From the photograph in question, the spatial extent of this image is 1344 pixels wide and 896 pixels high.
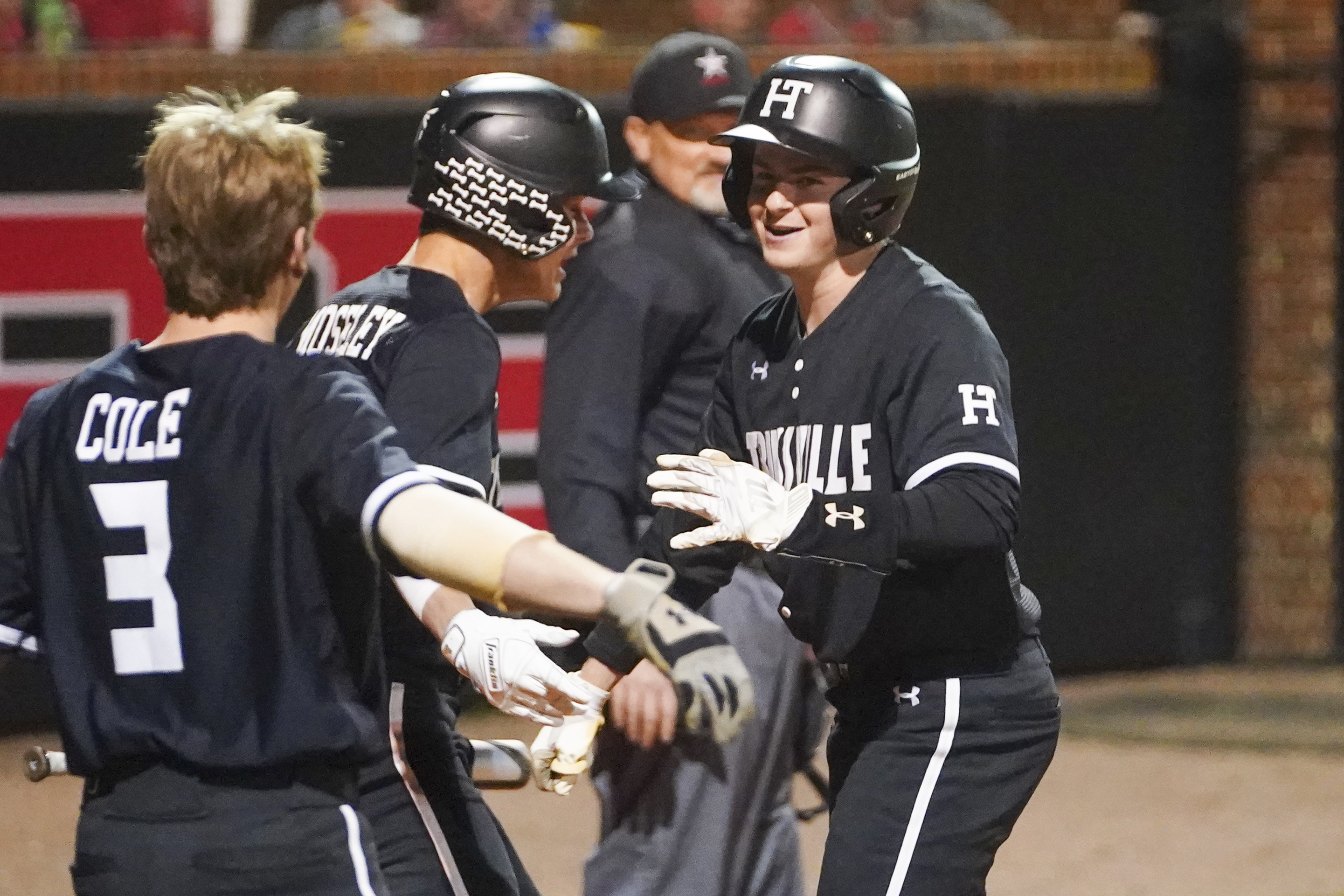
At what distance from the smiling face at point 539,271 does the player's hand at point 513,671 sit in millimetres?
770

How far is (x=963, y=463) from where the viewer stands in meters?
3.03

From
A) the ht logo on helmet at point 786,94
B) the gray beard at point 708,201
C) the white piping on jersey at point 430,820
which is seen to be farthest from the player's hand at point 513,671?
the gray beard at point 708,201

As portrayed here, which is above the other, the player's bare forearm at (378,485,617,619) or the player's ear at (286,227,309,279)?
the player's ear at (286,227,309,279)

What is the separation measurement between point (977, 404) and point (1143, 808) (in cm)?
397

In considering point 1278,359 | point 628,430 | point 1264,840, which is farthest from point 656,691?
point 1278,359

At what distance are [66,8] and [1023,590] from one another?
5.76m

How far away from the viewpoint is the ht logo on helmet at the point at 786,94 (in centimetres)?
336

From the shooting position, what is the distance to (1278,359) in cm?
895

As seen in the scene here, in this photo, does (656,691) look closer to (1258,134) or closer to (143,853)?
(143,853)

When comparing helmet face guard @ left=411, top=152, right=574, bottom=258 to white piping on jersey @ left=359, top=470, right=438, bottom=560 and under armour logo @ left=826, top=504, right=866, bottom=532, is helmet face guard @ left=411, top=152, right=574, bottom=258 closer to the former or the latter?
under armour logo @ left=826, top=504, right=866, bottom=532

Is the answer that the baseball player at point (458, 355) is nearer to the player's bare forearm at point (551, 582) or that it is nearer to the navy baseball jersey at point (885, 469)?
the navy baseball jersey at point (885, 469)

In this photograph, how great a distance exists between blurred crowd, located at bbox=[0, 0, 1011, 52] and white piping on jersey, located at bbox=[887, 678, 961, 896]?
5.30m

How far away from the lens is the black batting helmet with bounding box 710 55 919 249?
11.0 ft

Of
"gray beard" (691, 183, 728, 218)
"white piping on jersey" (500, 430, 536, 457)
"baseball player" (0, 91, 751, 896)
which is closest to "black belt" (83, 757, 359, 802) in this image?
"baseball player" (0, 91, 751, 896)
